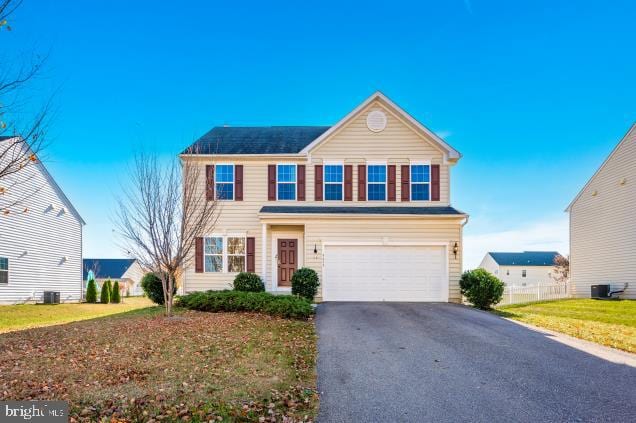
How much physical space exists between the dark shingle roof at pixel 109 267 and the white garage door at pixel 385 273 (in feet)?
132

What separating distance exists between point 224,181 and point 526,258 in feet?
154

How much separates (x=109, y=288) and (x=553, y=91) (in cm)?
2594

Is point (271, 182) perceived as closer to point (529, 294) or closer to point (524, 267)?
point (529, 294)

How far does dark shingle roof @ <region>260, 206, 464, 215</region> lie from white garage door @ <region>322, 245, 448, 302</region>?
1373 millimetres

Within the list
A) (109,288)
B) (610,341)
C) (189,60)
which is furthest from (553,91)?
(109,288)

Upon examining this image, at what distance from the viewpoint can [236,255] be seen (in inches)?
684

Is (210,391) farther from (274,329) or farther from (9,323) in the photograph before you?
(9,323)

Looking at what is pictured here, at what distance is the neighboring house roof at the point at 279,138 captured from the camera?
17391 millimetres

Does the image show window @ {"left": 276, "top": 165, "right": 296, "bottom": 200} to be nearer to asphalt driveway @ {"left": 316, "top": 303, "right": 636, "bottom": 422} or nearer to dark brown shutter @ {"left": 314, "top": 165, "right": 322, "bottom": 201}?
dark brown shutter @ {"left": 314, "top": 165, "right": 322, "bottom": 201}

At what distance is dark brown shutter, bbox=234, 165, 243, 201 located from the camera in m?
17.6

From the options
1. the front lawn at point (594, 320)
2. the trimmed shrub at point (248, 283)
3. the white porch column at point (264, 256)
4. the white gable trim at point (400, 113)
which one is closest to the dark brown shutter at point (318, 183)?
the white gable trim at point (400, 113)

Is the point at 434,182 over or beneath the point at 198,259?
over

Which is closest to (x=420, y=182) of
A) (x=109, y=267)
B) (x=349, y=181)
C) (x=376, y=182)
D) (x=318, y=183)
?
(x=376, y=182)

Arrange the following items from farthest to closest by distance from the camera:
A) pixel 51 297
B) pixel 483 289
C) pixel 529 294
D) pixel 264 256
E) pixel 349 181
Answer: pixel 529 294 → pixel 51 297 → pixel 349 181 → pixel 264 256 → pixel 483 289
